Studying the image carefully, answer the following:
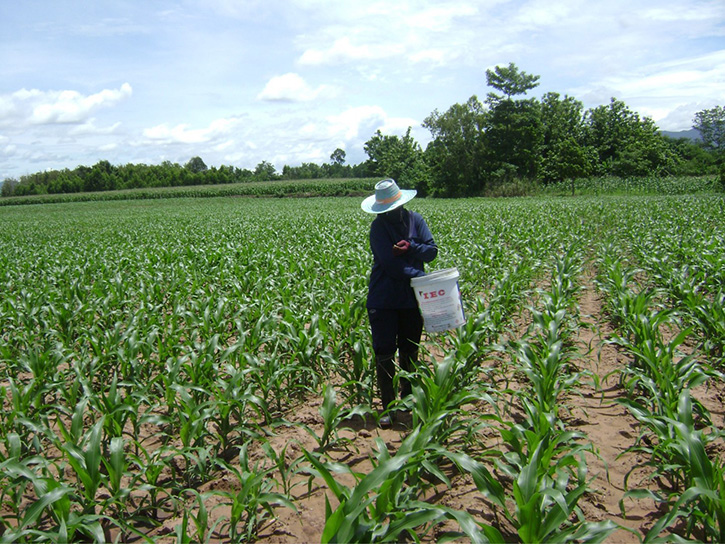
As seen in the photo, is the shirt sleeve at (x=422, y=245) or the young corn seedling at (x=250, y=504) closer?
the young corn seedling at (x=250, y=504)

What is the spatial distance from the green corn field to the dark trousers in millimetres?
201

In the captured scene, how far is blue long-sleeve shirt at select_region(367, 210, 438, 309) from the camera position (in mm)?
3572

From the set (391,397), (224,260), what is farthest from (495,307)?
(224,260)

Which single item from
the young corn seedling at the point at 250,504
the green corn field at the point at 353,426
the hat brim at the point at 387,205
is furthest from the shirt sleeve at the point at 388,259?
the young corn seedling at the point at 250,504

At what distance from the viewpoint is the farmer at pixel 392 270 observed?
141 inches

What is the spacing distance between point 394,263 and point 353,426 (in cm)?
130

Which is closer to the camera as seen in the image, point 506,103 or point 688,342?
point 688,342

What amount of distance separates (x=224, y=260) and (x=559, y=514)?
8.34 m

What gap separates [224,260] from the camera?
9.54m

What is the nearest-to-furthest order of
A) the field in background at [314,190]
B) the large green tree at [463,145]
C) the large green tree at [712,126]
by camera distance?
1. the field in background at [314,190]
2. the large green tree at [463,145]
3. the large green tree at [712,126]

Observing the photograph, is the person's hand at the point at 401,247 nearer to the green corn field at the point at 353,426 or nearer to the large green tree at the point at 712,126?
the green corn field at the point at 353,426

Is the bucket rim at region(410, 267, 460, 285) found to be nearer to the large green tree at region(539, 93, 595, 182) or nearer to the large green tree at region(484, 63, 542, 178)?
the large green tree at region(539, 93, 595, 182)

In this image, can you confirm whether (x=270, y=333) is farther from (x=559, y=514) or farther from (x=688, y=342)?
(x=688, y=342)

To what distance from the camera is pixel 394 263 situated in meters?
3.56
